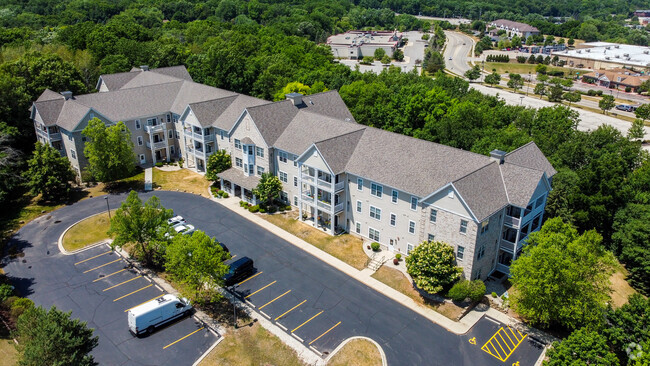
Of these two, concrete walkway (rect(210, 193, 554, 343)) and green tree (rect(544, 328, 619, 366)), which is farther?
concrete walkway (rect(210, 193, 554, 343))

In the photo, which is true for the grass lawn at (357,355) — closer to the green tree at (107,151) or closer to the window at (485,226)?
the window at (485,226)

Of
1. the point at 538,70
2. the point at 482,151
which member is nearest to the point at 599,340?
the point at 482,151

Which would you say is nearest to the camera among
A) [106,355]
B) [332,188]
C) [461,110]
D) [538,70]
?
[106,355]

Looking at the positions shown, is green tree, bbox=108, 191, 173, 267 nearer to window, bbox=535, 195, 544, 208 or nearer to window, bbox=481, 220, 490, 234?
window, bbox=481, 220, 490, 234

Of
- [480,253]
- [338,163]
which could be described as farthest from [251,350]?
[338,163]

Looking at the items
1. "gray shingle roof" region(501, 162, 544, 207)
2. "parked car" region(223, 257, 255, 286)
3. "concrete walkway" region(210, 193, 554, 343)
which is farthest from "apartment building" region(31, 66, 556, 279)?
"parked car" region(223, 257, 255, 286)

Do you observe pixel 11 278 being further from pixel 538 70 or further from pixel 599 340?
pixel 538 70

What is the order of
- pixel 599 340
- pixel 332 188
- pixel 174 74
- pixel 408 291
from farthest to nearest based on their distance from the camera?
pixel 174 74 → pixel 332 188 → pixel 408 291 → pixel 599 340
